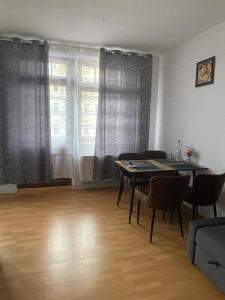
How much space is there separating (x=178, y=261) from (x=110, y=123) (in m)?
2.57

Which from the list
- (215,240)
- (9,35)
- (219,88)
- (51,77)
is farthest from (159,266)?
(9,35)

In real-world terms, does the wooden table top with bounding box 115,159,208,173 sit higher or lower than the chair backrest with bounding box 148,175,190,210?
higher

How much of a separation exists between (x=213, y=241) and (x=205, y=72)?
2229 mm

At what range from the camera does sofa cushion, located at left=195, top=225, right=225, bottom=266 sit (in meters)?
1.87

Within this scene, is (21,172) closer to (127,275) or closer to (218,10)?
(127,275)

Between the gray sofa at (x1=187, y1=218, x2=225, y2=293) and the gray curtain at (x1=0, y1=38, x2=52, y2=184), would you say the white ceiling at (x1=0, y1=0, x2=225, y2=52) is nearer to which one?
the gray curtain at (x1=0, y1=38, x2=52, y2=184)

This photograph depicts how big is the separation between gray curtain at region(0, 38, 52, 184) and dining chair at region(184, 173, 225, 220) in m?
2.40

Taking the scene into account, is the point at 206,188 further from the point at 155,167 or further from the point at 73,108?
the point at 73,108

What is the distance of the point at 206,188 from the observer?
2.71 metres

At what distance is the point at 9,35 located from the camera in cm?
366

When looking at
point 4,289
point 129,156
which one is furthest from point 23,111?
point 4,289

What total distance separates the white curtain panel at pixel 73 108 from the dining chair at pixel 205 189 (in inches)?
81.9

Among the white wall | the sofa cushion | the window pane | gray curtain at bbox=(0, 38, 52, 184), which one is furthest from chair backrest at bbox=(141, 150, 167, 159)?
the sofa cushion

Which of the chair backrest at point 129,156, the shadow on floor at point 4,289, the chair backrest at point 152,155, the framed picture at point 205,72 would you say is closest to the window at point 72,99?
the chair backrest at point 129,156
